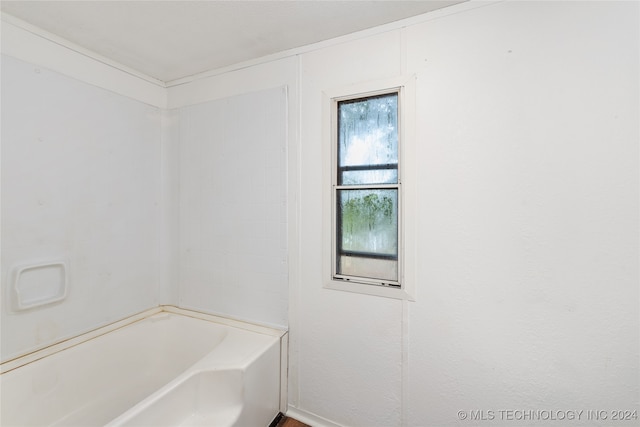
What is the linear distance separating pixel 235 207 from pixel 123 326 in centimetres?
114

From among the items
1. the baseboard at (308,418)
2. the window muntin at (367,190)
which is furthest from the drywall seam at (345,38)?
the baseboard at (308,418)

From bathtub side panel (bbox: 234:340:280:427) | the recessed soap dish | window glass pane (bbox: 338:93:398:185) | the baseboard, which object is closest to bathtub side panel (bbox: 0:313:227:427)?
the recessed soap dish

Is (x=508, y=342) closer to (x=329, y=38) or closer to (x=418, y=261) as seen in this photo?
(x=418, y=261)

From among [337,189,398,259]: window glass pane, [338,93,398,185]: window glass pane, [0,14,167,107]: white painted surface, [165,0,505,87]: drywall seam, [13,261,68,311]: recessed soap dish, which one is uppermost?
[165,0,505,87]: drywall seam

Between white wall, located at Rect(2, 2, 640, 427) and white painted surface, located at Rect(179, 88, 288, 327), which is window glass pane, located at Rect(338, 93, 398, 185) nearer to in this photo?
white wall, located at Rect(2, 2, 640, 427)

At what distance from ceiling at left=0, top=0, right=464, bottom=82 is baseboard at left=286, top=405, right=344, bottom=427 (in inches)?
91.8

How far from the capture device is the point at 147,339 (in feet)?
6.85

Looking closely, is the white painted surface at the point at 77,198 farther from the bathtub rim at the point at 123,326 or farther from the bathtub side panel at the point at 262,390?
the bathtub side panel at the point at 262,390

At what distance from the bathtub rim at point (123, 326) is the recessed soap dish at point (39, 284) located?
0.88ft

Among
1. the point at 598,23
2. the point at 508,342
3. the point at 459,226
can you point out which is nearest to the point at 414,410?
the point at 508,342

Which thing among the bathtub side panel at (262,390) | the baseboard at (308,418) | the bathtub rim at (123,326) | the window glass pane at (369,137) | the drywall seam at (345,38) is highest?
the drywall seam at (345,38)

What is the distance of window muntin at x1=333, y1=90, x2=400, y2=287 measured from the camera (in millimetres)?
1639

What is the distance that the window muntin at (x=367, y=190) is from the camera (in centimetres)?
164

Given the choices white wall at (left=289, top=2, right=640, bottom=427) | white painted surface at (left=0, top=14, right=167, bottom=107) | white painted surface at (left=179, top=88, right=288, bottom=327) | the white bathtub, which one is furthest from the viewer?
white painted surface at (left=179, top=88, right=288, bottom=327)
